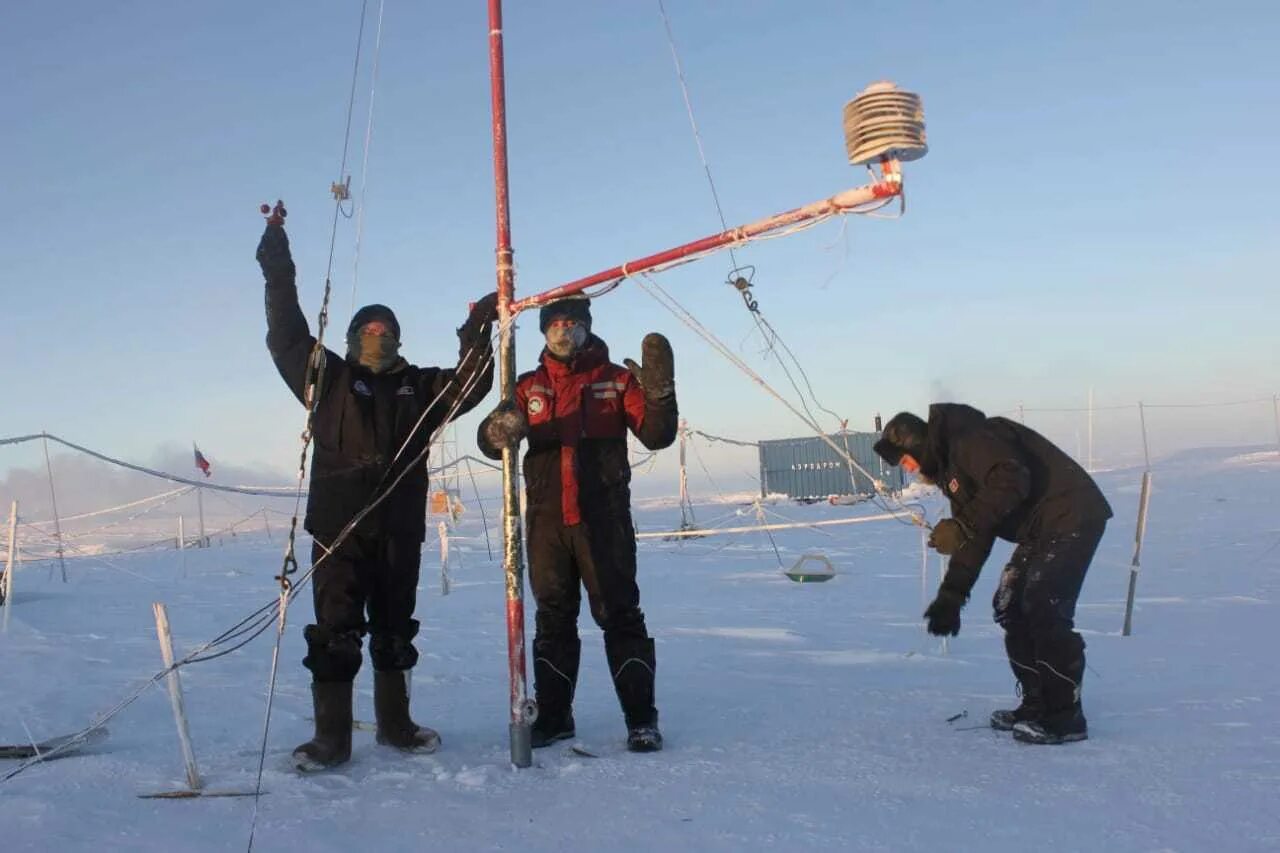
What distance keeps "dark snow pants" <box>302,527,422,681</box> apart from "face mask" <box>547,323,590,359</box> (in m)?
1.14

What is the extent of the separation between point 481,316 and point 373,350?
54cm

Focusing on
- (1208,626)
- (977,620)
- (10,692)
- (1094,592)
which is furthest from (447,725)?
(1094,592)

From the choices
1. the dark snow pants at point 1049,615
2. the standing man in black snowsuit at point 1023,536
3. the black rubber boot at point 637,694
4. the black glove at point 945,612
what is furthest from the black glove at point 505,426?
the dark snow pants at point 1049,615

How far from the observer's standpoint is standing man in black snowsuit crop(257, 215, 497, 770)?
4051mm

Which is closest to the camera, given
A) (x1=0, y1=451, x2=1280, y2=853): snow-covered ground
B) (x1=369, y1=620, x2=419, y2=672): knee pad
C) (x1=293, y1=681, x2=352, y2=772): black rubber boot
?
(x1=0, y1=451, x2=1280, y2=853): snow-covered ground

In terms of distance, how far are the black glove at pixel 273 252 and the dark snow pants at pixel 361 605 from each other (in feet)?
4.04

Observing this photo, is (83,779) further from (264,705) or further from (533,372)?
(533,372)

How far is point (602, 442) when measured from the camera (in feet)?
14.9

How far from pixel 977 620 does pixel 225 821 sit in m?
7.09

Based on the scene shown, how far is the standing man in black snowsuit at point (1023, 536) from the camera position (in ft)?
14.1

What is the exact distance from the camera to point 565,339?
454cm

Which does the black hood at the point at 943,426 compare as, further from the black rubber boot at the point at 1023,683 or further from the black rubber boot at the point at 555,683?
the black rubber boot at the point at 555,683

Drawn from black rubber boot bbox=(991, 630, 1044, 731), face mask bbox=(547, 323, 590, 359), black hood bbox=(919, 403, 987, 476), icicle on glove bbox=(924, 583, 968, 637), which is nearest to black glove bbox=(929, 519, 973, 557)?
icicle on glove bbox=(924, 583, 968, 637)

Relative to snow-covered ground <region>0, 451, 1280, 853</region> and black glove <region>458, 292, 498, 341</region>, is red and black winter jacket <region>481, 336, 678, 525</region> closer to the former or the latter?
black glove <region>458, 292, 498, 341</region>
